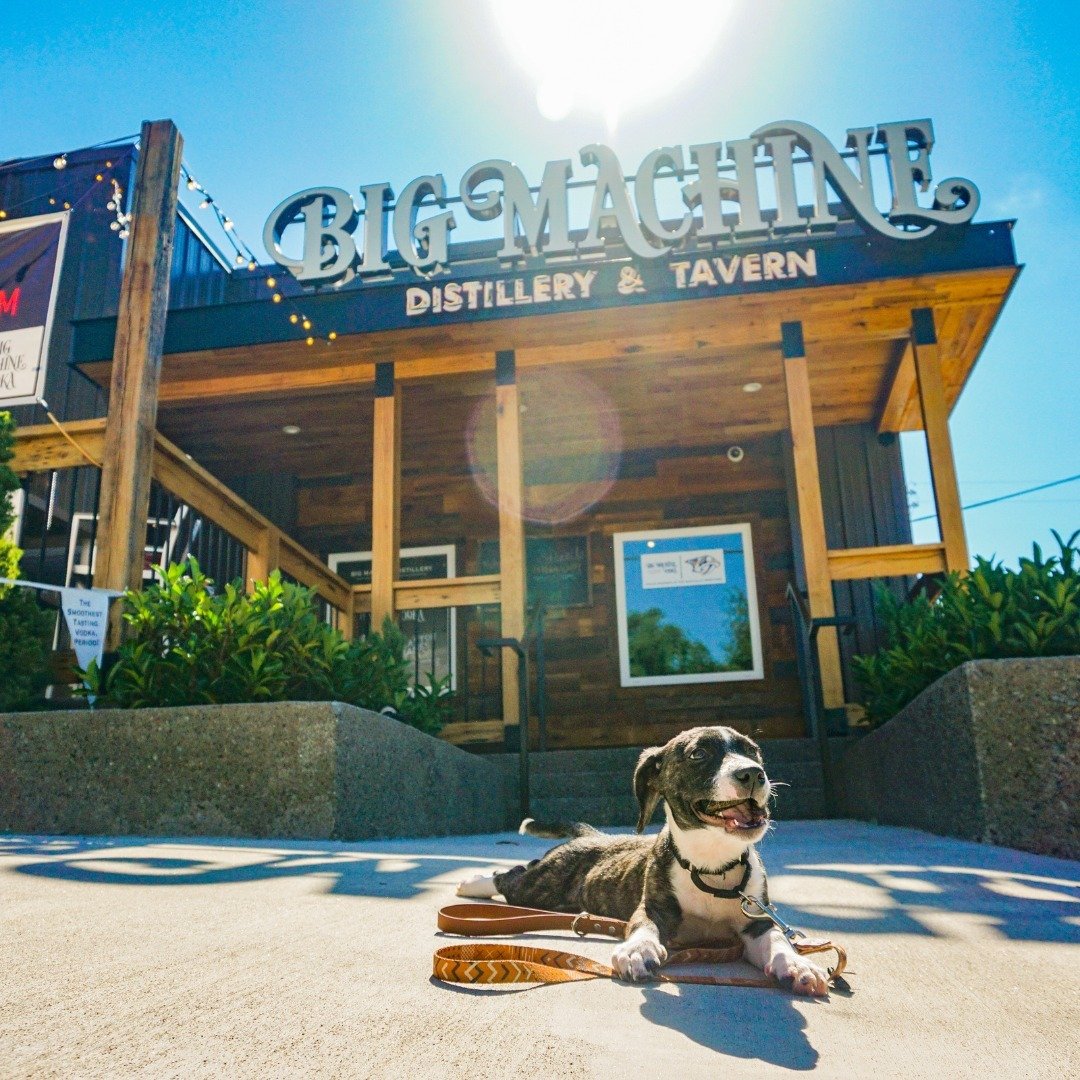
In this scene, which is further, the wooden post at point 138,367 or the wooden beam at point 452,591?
the wooden beam at point 452,591

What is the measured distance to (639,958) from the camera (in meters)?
2.01

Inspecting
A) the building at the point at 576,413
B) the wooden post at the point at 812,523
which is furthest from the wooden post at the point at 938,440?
the wooden post at the point at 812,523

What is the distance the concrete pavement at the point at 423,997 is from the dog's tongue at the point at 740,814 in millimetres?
351

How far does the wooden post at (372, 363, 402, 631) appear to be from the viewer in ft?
28.0

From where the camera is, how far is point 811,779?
25.3 feet

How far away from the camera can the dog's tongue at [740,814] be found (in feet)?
6.95

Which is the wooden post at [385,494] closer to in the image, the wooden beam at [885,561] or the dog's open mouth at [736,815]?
the wooden beam at [885,561]

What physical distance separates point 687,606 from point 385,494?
14.2 feet

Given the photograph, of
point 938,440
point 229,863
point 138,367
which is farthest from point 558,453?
point 229,863

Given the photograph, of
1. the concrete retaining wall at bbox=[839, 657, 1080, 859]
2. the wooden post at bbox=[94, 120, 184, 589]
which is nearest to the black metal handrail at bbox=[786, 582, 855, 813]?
the concrete retaining wall at bbox=[839, 657, 1080, 859]

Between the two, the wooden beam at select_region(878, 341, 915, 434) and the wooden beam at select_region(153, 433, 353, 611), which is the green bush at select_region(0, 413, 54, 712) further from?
the wooden beam at select_region(878, 341, 915, 434)

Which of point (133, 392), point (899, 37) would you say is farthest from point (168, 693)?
point (899, 37)

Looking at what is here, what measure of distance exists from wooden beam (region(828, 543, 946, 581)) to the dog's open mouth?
20.3 ft

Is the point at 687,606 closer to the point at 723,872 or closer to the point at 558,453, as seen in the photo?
the point at 558,453
